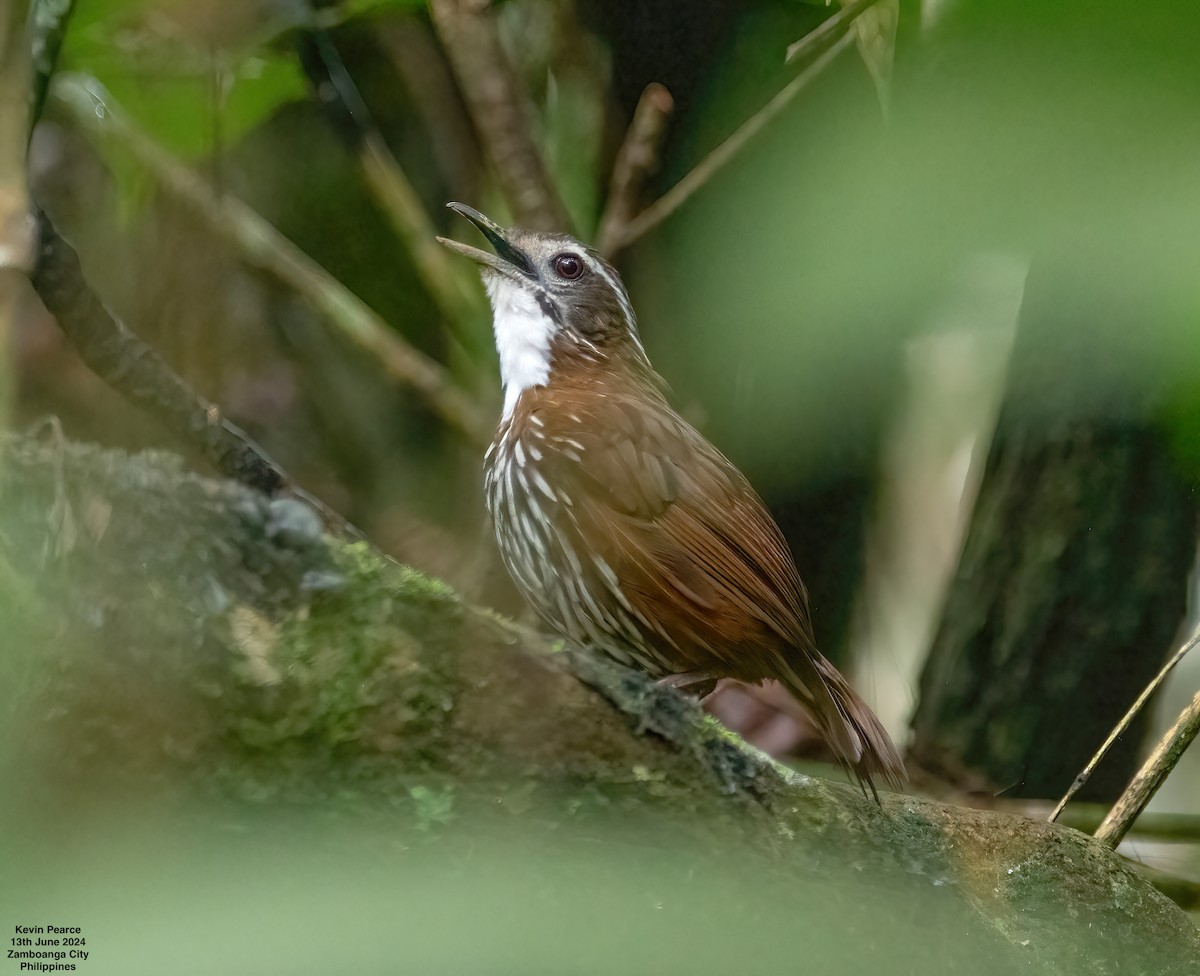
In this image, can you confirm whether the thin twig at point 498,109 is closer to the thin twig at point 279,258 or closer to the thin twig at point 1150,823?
the thin twig at point 279,258

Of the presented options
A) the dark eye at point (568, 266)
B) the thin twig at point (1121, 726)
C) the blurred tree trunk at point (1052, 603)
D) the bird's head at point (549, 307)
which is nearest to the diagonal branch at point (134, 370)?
the bird's head at point (549, 307)

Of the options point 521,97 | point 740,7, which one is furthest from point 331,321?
point 740,7

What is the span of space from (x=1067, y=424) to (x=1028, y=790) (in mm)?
523

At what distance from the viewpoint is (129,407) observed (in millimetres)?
1594

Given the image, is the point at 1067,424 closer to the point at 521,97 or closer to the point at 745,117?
the point at 745,117

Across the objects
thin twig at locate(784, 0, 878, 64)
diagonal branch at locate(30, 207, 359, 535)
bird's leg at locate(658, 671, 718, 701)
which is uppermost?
thin twig at locate(784, 0, 878, 64)

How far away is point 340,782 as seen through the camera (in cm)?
135

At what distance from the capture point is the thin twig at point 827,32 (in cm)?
158

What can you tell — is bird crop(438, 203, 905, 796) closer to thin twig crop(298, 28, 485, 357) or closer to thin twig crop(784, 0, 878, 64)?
thin twig crop(298, 28, 485, 357)

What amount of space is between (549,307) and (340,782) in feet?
2.55

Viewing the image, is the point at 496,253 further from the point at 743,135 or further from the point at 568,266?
the point at 743,135

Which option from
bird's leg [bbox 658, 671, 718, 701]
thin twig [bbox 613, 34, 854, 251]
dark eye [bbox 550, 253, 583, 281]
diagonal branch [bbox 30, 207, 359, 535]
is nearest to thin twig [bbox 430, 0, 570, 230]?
dark eye [bbox 550, 253, 583, 281]

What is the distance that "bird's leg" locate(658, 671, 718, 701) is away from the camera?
156 cm

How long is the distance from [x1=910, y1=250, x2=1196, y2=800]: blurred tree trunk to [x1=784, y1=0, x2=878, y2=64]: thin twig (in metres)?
0.51
